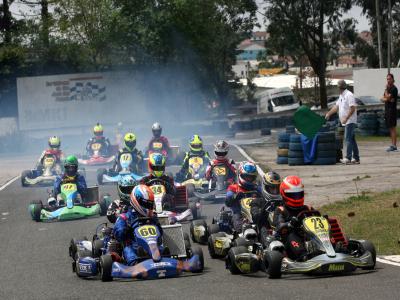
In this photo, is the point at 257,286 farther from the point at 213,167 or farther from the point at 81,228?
the point at 213,167

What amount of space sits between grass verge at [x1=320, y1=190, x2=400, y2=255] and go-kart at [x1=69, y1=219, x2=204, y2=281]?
2.45 m

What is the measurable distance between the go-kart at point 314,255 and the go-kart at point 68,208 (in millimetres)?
6550

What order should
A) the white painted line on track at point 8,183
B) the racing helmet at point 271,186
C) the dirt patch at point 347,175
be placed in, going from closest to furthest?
1. the racing helmet at point 271,186
2. the dirt patch at point 347,175
3. the white painted line on track at point 8,183

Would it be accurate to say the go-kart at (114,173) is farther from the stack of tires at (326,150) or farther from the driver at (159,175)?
the driver at (159,175)

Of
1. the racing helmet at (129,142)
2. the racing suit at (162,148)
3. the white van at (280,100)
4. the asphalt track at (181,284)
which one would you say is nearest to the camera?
the asphalt track at (181,284)

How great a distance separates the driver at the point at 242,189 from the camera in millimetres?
13359

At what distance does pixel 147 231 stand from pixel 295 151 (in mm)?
13206

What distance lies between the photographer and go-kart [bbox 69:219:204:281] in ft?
35.7

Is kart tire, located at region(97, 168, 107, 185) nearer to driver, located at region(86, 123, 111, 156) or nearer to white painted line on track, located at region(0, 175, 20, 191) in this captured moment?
white painted line on track, located at region(0, 175, 20, 191)

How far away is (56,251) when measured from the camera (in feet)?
45.0

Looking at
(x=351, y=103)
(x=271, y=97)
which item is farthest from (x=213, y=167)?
(x=271, y=97)

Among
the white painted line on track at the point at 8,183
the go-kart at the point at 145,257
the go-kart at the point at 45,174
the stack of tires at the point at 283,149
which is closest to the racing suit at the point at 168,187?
the go-kart at the point at 145,257

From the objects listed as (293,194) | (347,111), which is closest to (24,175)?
(347,111)

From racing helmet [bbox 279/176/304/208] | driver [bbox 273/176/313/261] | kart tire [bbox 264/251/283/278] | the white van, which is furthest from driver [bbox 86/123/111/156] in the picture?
the white van
